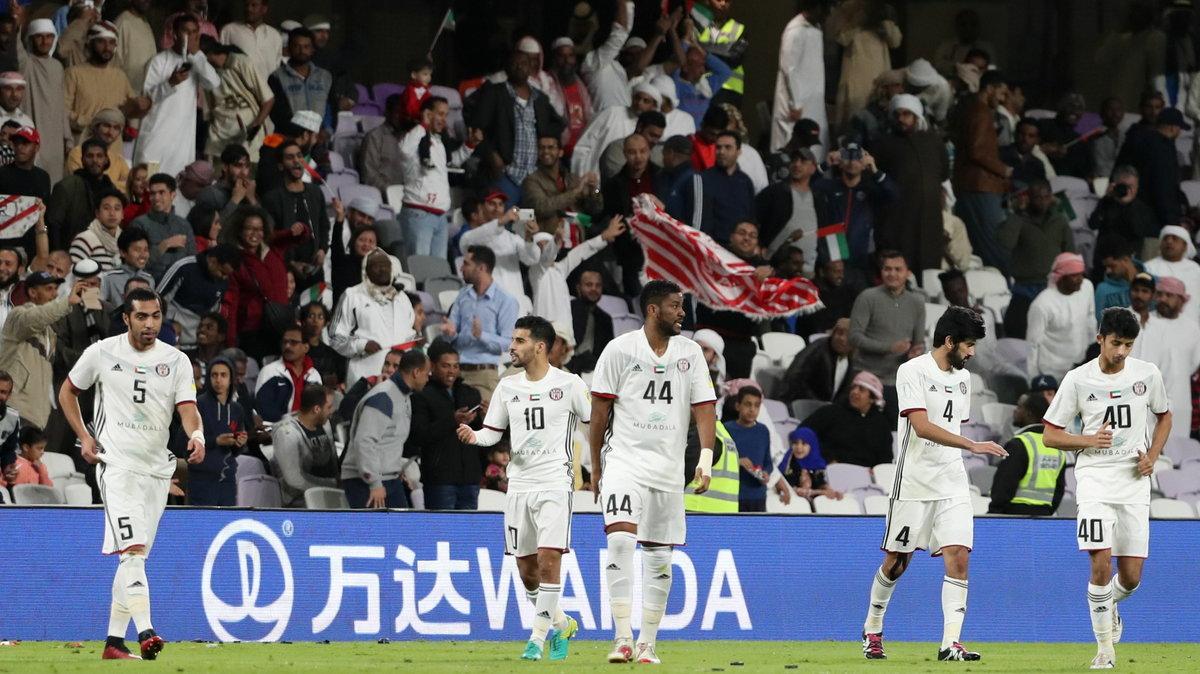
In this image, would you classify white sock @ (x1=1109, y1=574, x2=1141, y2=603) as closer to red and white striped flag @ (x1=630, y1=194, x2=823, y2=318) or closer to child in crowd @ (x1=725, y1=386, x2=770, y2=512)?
child in crowd @ (x1=725, y1=386, x2=770, y2=512)

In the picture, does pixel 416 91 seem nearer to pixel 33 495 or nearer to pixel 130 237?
pixel 130 237

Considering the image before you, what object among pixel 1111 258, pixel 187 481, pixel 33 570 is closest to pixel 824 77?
pixel 1111 258

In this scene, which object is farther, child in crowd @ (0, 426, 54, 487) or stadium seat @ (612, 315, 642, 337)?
stadium seat @ (612, 315, 642, 337)

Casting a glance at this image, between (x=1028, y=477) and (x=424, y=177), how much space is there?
25.3ft

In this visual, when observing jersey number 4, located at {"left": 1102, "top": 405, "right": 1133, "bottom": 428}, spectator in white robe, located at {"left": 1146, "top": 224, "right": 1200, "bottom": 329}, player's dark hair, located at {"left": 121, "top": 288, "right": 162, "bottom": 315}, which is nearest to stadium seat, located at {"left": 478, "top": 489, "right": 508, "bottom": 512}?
player's dark hair, located at {"left": 121, "top": 288, "right": 162, "bottom": 315}

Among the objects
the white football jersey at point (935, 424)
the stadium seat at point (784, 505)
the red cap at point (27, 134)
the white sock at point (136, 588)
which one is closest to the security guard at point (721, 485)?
the stadium seat at point (784, 505)

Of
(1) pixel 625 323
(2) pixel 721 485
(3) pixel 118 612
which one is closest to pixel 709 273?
(1) pixel 625 323

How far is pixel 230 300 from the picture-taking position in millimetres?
18000

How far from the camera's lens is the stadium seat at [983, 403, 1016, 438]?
20.5 m

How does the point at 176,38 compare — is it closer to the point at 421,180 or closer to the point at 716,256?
the point at 421,180

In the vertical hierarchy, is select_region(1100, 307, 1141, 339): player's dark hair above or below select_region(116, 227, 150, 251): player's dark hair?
below

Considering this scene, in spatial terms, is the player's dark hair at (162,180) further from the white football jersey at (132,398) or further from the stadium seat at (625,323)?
the white football jersey at (132,398)

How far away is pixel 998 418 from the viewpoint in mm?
20578

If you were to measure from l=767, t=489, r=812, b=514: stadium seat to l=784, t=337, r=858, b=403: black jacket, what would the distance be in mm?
2315
